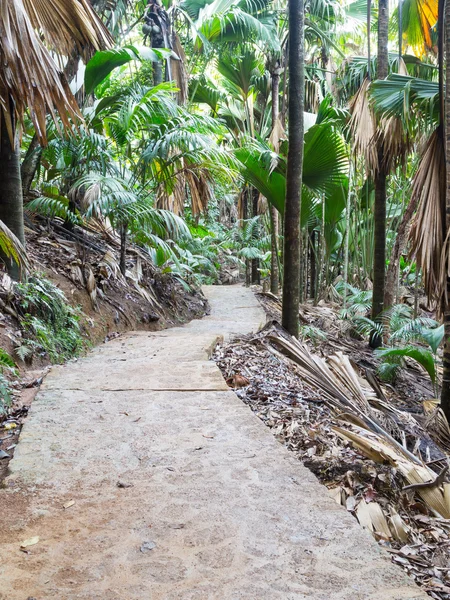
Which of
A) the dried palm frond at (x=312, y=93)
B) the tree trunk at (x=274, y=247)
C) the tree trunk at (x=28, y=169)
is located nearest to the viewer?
the tree trunk at (x=28, y=169)

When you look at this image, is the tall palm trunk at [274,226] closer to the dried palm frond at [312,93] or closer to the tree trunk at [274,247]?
the tree trunk at [274,247]

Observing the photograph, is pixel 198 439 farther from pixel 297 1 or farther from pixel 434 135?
pixel 297 1

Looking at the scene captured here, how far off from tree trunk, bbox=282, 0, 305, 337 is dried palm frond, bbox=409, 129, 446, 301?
126 cm

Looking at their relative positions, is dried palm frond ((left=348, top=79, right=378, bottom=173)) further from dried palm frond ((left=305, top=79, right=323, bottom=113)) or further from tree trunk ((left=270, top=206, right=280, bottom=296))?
dried palm frond ((left=305, top=79, right=323, bottom=113))

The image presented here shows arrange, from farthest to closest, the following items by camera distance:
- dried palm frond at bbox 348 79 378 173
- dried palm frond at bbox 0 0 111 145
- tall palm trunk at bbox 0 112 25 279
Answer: dried palm frond at bbox 348 79 378 173 < tall palm trunk at bbox 0 112 25 279 < dried palm frond at bbox 0 0 111 145

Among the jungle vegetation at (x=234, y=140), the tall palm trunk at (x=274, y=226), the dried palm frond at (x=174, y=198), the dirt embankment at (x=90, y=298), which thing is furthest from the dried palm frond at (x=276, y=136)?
the dirt embankment at (x=90, y=298)

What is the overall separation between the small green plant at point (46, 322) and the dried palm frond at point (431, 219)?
133 inches

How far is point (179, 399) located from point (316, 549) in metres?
1.88

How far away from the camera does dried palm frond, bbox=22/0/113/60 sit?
130 inches

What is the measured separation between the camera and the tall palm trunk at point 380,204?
7.12 m

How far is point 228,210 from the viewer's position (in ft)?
75.7

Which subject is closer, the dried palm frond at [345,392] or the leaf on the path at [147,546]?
→ the leaf on the path at [147,546]

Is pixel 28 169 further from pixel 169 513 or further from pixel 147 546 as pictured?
pixel 147 546

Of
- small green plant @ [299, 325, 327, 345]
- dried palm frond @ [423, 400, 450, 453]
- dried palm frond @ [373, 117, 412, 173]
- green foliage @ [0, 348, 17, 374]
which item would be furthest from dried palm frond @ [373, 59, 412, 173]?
green foliage @ [0, 348, 17, 374]
